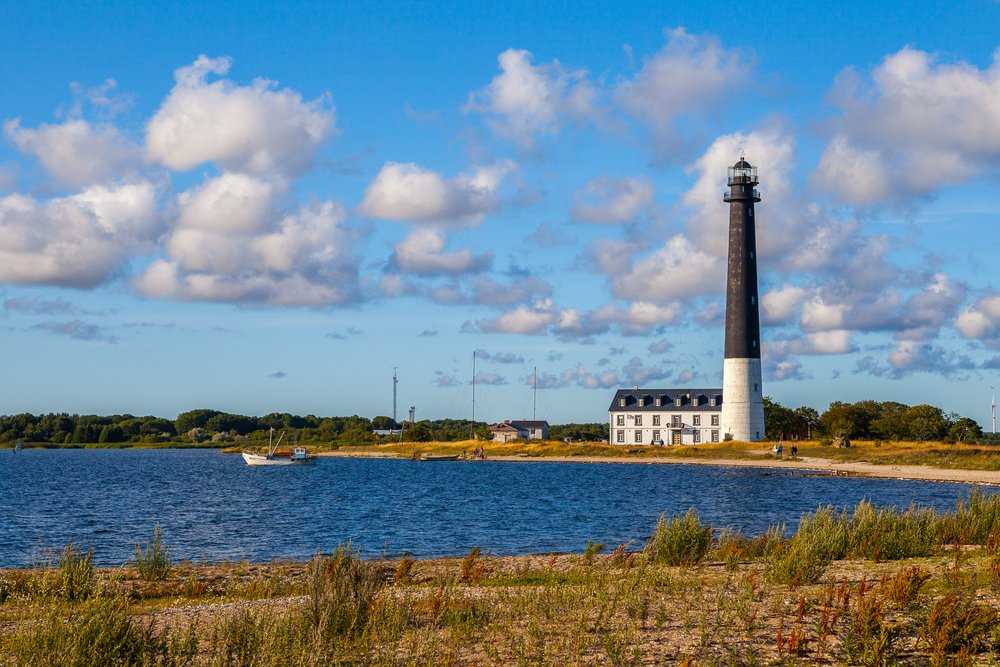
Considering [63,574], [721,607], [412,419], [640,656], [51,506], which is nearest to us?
[640,656]

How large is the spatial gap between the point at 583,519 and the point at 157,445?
588ft

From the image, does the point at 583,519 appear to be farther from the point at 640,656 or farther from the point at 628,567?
the point at 640,656

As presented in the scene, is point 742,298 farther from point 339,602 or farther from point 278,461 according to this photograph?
point 339,602

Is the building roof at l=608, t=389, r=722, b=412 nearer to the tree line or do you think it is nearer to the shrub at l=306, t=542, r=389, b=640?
the tree line

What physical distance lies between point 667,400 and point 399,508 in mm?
68620

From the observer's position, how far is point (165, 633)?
9289 millimetres

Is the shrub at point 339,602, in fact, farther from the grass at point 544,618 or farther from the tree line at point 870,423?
the tree line at point 870,423

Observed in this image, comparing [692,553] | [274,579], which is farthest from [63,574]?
[692,553]

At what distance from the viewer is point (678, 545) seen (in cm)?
1661

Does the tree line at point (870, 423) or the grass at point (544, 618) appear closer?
the grass at point (544, 618)

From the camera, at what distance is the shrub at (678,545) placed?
16.5m

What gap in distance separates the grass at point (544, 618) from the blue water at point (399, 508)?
22.9 feet

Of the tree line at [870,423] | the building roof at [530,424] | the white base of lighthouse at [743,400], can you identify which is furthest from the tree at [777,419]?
the building roof at [530,424]

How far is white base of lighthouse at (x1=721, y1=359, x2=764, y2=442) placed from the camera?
78.7 m
